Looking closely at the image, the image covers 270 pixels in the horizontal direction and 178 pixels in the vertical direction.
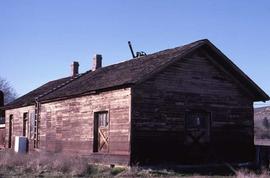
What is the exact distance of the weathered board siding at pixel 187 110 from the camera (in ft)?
61.5

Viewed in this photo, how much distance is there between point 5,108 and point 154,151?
1673cm

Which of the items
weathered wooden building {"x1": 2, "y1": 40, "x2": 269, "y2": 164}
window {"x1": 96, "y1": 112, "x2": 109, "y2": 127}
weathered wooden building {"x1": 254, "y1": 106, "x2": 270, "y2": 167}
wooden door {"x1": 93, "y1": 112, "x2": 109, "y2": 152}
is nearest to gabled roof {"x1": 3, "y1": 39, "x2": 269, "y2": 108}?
weathered wooden building {"x1": 2, "y1": 40, "x2": 269, "y2": 164}

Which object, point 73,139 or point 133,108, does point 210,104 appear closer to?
point 133,108

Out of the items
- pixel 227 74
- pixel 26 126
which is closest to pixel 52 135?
pixel 26 126

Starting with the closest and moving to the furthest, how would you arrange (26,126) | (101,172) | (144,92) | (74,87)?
(101,172) < (144,92) < (74,87) < (26,126)

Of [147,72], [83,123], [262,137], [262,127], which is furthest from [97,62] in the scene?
[262,127]

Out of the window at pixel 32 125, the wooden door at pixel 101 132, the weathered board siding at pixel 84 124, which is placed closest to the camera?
the weathered board siding at pixel 84 124

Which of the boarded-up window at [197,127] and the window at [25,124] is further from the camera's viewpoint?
the window at [25,124]

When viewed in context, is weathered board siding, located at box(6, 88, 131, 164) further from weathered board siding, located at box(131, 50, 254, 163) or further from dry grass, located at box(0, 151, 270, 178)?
dry grass, located at box(0, 151, 270, 178)

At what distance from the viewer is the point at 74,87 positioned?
Result: 24.2m

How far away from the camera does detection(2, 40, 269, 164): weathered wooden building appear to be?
61.5 ft

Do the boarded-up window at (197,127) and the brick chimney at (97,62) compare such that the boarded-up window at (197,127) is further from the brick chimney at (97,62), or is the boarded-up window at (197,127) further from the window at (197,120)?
the brick chimney at (97,62)

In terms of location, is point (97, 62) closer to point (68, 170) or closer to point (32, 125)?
point (32, 125)

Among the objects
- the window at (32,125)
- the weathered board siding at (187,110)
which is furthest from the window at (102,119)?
the window at (32,125)
